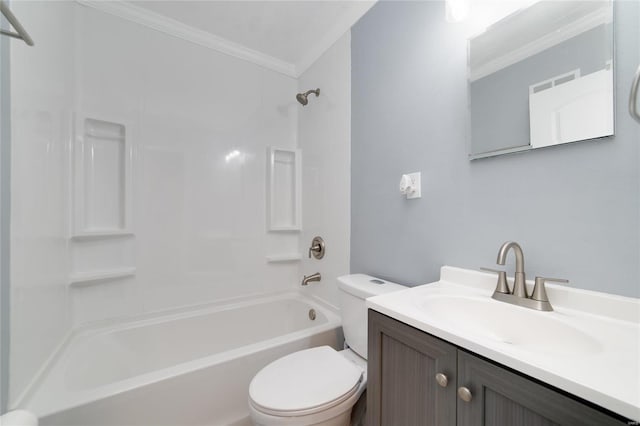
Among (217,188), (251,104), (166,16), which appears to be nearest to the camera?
(166,16)

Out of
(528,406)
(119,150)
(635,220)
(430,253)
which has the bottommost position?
(528,406)

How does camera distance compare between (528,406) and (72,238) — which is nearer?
(528,406)

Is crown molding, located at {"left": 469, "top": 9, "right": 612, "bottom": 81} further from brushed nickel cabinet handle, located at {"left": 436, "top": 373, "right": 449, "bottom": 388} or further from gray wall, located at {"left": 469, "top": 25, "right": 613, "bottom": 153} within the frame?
brushed nickel cabinet handle, located at {"left": 436, "top": 373, "right": 449, "bottom": 388}

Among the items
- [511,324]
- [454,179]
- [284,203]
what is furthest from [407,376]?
[284,203]

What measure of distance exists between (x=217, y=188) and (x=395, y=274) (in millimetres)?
1433

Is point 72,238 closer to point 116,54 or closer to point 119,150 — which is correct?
point 119,150

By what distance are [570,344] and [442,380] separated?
0.37 m

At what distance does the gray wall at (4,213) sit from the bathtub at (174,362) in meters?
0.21

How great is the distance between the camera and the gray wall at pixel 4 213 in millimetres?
772

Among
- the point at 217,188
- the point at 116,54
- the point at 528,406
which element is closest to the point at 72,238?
the point at 217,188

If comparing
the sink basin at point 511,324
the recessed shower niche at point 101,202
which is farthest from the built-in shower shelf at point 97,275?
the sink basin at point 511,324

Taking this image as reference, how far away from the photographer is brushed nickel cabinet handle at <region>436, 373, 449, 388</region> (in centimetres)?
59

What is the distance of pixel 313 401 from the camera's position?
2.90ft

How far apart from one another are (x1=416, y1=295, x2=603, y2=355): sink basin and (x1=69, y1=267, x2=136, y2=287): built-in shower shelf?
Result: 1746mm
